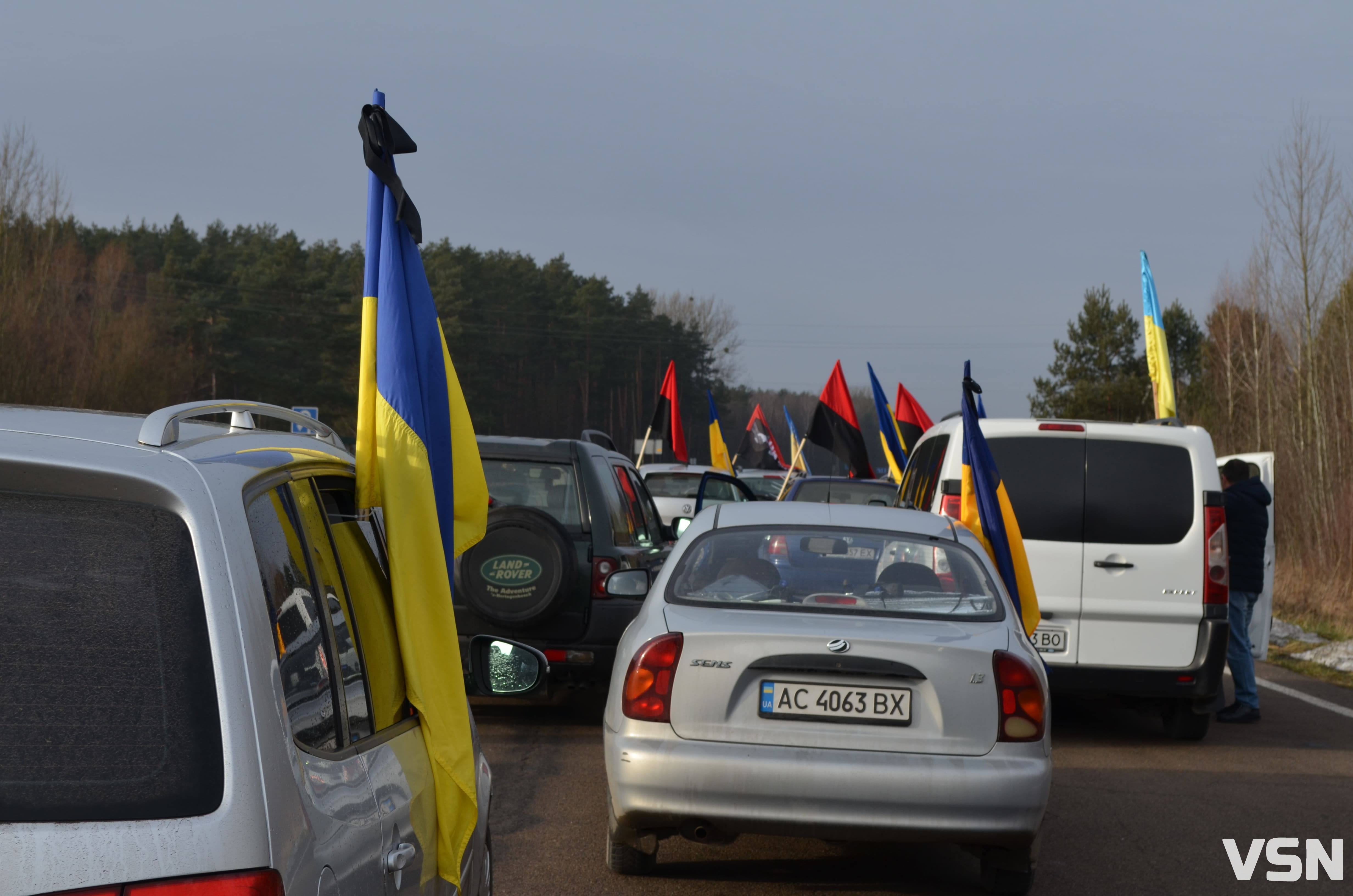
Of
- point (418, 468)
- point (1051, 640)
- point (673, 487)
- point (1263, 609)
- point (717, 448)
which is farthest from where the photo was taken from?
point (717, 448)

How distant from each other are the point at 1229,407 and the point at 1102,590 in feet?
102

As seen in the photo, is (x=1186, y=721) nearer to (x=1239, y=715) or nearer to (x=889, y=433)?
(x=1239, y=715)

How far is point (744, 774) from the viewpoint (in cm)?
494

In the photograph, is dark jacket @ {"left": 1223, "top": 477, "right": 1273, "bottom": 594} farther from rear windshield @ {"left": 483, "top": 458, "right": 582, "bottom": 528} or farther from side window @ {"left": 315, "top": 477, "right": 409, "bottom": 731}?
side window @ {"left": 315, "top": 477, "right": 409, "bottom": 731}

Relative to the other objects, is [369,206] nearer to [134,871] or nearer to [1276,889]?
[134,871]

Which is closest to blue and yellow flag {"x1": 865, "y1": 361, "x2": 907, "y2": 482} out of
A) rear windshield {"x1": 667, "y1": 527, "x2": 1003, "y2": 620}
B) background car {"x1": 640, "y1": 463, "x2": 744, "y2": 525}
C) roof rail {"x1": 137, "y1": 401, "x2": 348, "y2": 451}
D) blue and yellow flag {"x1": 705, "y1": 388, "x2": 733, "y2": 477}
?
background car {"x1": 640, "y1": 463, "x2": 744, "y2": 525}

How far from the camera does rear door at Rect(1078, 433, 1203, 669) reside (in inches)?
347

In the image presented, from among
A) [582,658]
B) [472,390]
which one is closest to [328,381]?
[472,390]

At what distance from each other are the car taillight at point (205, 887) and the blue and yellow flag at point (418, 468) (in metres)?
0.95

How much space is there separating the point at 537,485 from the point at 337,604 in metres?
6.67

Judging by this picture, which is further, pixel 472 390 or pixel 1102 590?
pixel 472 390

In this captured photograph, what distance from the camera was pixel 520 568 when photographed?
841 centimetres

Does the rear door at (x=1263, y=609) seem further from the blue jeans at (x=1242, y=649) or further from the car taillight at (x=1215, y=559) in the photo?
the car taillight at (x=1215, y=559)

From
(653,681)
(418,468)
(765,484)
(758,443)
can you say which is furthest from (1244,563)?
(758,443)
